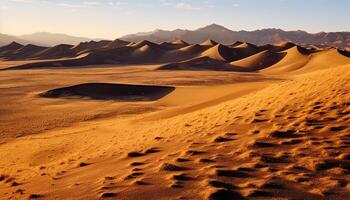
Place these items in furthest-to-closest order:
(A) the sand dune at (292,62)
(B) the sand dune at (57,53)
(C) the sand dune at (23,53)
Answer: (C) the sand dune at (23,53) → (B) the sand dune at (57,53) → (A) the sand dune at (292,62)

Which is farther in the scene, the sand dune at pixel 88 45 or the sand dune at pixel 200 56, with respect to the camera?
the sand dune at pixel 88 45

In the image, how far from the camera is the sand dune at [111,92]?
24.6 metres

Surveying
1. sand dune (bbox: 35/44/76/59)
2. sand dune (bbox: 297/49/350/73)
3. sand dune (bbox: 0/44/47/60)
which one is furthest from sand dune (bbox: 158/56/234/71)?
sand dune (bbox: 0/44/47/60)

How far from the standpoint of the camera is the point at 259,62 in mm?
60188

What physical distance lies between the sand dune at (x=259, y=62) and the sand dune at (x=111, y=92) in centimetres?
3361

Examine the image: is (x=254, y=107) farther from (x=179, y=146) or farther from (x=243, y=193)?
(x=243, y=193)

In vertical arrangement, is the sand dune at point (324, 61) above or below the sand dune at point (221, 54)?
below

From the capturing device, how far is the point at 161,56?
7700 cm

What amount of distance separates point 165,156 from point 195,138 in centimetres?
150

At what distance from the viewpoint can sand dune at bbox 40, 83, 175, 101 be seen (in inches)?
967

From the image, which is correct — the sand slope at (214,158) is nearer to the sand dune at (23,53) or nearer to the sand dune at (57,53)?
the sand dune at (57,53)

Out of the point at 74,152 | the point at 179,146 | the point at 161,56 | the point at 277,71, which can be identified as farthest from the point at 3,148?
the point at 161,56

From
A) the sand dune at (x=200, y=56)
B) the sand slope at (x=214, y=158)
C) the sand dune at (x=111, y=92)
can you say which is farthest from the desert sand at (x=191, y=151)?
the sand dune at (x=200, y=56)

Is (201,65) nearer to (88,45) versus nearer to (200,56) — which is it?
(200,56)
